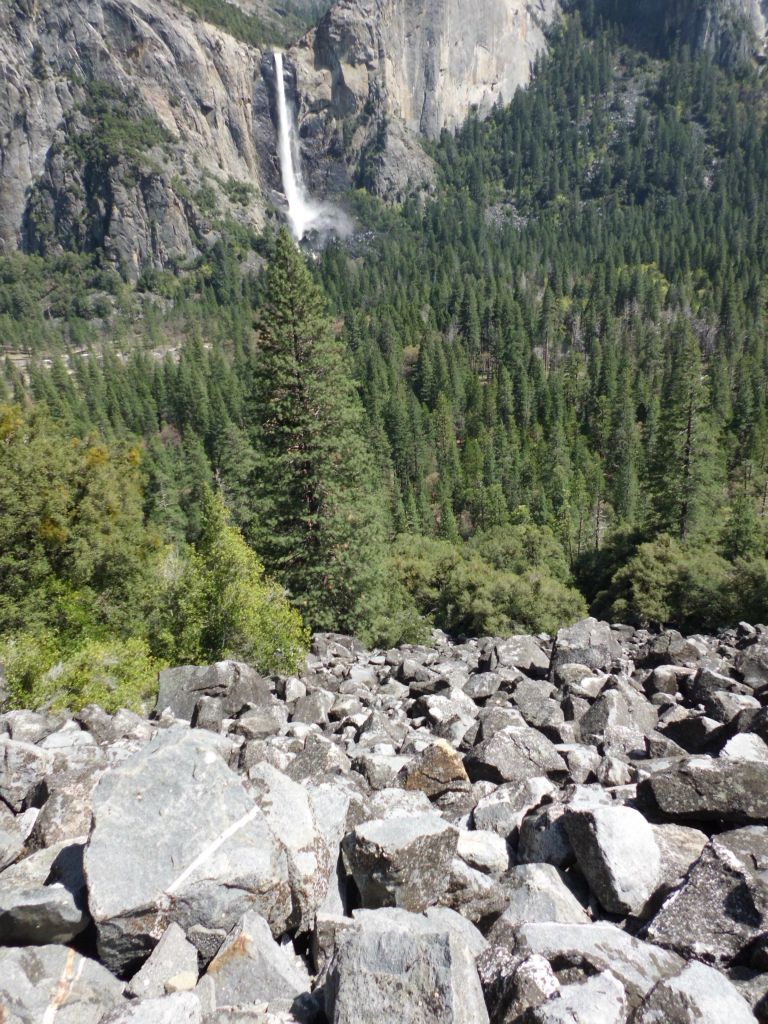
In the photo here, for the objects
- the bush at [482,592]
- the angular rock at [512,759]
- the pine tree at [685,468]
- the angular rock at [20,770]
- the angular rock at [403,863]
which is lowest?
the bush at [482,592]

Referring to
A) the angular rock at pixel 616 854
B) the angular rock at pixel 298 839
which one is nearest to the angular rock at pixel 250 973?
the angular rock at pixel 298 839

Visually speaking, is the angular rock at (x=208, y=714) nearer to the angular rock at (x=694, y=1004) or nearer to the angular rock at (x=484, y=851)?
the angular rock at (x=484, y=851)

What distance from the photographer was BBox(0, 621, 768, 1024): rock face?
12.7 ft

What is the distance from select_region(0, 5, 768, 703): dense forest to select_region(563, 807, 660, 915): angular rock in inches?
418

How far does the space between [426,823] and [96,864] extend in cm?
288

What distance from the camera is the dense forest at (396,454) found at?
19.5 m

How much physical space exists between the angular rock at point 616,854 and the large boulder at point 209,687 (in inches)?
319

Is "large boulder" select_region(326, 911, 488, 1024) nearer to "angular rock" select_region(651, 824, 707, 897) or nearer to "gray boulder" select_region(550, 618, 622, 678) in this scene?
"angular rock" select_region(651, 824, 707, 897)

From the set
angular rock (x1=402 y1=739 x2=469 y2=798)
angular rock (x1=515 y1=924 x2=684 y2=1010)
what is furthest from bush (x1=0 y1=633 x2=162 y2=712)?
angular rock (x1=515 y1=924 x2=684 y2=1010)

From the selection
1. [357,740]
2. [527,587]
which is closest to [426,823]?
[357,740]

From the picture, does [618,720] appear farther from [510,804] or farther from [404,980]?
[404,980]

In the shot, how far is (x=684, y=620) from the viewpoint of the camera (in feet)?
107

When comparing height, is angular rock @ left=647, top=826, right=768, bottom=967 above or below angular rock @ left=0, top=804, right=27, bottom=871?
above

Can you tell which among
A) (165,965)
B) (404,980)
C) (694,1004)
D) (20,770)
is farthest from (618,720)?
(20,770)
